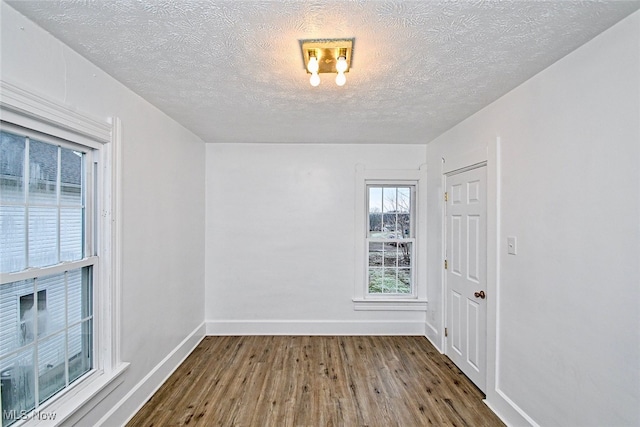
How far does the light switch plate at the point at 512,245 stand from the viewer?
2064 mm

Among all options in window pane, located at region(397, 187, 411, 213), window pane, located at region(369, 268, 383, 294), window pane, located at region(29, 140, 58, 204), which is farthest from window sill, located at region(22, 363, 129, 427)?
window pane, located at region(397, 187, 411, 213)

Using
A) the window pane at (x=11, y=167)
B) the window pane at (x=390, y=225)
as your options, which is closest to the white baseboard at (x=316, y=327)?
the window pane at (x=390, y=225)

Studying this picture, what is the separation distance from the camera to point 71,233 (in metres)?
1.75

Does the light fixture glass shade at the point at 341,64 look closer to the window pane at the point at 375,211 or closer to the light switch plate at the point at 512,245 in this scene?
the light switch plate at the point at 512,245

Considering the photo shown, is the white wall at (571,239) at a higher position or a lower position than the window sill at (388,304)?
higher

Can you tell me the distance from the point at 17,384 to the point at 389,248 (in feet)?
11.2

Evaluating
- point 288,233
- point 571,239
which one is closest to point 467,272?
point 571,239

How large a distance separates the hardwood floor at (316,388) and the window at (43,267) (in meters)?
0.83

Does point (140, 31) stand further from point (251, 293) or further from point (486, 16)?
point (251, 293)

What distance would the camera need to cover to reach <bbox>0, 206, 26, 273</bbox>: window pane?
1.38m

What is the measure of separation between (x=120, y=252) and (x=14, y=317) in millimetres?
649

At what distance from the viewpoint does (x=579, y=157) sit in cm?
157

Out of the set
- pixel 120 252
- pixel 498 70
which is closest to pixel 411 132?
pixel 498 70
